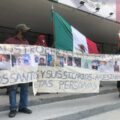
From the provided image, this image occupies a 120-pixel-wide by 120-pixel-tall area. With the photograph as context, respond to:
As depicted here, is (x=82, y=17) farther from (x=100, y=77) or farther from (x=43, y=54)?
(x=43, y=54)

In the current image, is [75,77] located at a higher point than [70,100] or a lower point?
higher

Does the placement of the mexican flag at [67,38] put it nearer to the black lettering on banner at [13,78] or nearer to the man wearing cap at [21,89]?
the man wearing cap at [21,89]

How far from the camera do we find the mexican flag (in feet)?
24.5

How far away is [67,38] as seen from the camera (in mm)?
7711

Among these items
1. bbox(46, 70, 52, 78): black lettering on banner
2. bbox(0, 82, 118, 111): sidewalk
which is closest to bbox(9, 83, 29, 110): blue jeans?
bbox(0, 82, 118, 111): sidewalk

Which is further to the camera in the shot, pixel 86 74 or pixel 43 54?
pixel 86 74

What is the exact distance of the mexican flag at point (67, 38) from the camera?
7.48 metres

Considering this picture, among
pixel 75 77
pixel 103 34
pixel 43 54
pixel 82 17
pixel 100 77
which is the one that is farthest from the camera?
pixel 103 34

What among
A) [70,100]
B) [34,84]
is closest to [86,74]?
[70,100]

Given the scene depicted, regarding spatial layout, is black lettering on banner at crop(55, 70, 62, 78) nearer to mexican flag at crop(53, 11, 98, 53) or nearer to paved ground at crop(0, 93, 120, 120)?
mexican flag at crop(53, 11, 98, 53)

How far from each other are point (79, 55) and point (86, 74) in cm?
46

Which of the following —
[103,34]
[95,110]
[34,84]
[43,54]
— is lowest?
[95,110]

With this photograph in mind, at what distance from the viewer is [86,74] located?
8039mm

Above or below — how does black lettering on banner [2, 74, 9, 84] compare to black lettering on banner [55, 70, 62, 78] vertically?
below
